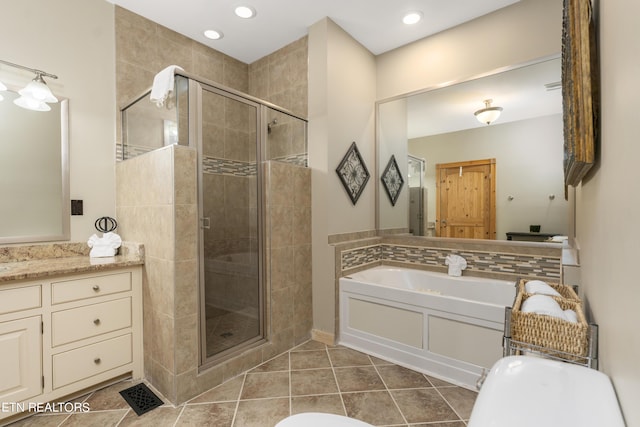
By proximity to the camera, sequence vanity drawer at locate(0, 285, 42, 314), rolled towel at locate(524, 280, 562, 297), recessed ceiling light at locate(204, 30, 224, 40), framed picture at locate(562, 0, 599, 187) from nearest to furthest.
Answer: framed picture at locate(562, 0, 599, 187), rolled towel at locate(524, 280, 562, 297), vanity drawer at locate(0, 285, 42, 314), recessed ceiling light at locate(204, 30, 224, 40)

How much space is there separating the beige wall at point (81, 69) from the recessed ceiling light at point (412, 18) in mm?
2580

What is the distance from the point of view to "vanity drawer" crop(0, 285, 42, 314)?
1.67 meters

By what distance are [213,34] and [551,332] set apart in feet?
11.5

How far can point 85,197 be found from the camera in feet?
7.90

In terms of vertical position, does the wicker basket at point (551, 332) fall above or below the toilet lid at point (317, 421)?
above

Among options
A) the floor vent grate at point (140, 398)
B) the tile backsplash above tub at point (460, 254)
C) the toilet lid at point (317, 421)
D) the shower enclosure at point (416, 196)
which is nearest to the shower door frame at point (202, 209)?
the floor vent grate at point (140, 398)

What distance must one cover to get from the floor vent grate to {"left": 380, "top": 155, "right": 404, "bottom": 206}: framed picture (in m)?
2.74

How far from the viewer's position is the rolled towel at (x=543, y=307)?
3.16 ft

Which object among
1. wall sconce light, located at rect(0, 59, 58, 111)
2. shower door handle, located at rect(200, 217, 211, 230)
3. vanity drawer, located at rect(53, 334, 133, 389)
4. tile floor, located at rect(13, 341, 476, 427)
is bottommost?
tile floor, located at rect(13, 341, 476, 427)

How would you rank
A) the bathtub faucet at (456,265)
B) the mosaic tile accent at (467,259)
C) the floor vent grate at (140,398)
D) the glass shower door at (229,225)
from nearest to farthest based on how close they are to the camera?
the floor vent grate at (140,398) → the glass shower door at (229,225) → the mosaic tile accent at (467,259) → the bathtub faucet at (456,265)

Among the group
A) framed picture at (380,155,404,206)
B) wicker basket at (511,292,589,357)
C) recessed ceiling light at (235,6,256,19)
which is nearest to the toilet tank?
wicker basket at (511,292,589,357)

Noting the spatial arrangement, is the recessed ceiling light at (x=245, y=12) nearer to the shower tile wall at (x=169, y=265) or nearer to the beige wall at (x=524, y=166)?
the shower tile wall at (x=169, y=265)

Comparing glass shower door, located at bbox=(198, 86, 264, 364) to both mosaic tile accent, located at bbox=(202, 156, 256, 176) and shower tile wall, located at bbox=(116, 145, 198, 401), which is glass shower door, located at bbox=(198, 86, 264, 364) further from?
shower tile wall, located at bbox=(116, 145, 198, 401)

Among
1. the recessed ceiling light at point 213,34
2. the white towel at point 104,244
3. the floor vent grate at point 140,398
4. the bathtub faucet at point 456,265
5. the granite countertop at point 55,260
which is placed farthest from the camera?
the recessed ceiling light at point 213,34
